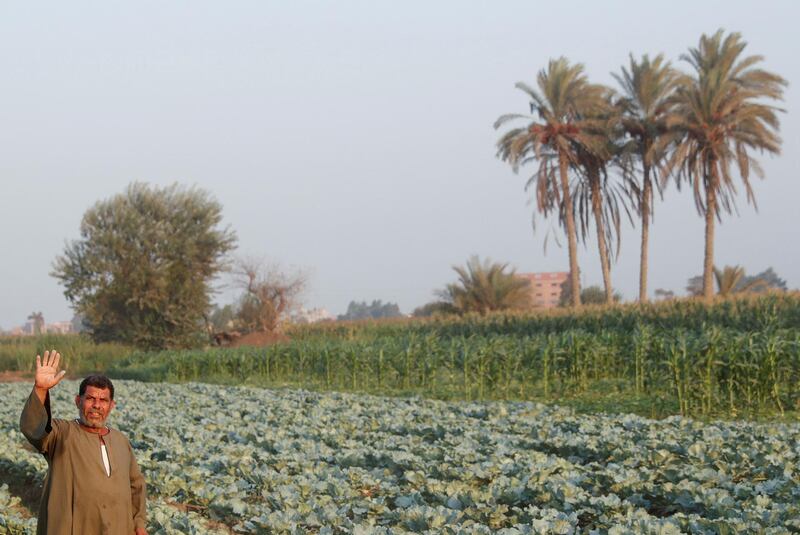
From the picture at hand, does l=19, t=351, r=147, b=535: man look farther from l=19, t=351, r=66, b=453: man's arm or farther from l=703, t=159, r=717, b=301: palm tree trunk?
l=703, t=159, r=717, b=301: palm tree trunk

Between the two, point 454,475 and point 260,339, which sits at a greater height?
point 260,339

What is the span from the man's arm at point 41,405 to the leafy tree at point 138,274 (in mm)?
32423

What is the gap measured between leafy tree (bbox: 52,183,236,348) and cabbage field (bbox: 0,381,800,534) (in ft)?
80.0

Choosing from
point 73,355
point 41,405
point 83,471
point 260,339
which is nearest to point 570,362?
point 83,471

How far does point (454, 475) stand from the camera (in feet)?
25.4

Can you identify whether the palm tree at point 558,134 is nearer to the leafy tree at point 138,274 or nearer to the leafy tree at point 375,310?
the leafy tree at point 138,274

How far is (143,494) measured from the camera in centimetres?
474

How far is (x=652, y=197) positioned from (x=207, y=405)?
29.5 meters

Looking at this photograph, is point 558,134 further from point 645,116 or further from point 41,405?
point 41,405

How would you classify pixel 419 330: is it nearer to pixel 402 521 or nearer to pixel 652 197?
pixel 652 197

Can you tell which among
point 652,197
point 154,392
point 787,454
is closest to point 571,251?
point 652,197

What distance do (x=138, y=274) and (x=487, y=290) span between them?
1567cm

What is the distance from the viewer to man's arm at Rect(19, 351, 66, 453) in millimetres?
4191

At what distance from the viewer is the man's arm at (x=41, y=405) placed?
4.19m
